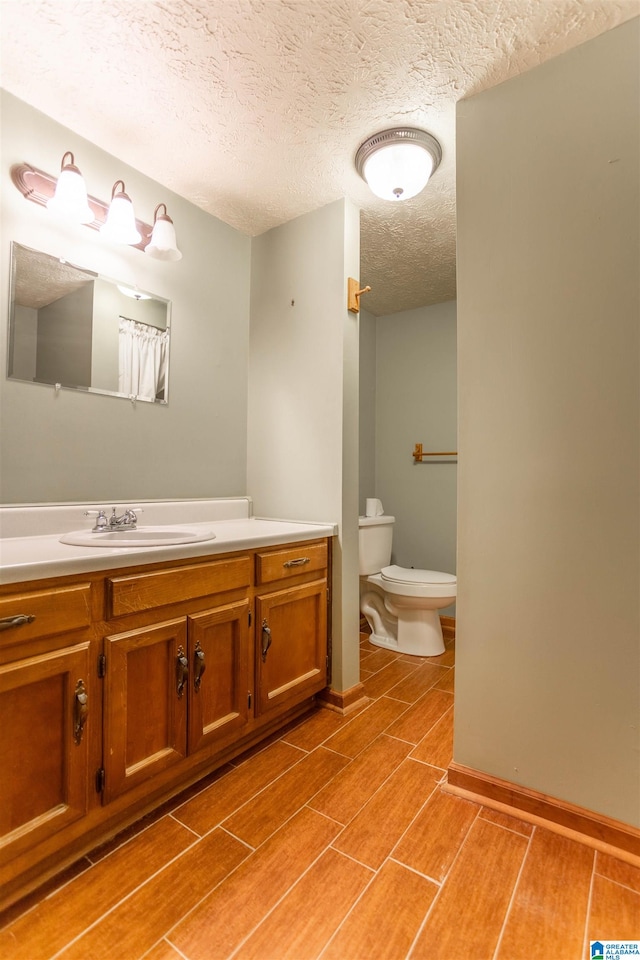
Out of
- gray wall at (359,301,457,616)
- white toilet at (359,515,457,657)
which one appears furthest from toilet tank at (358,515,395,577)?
gray wall at (359,301,457,616)

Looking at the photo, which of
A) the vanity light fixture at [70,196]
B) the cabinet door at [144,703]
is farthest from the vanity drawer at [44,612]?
the vanity light fixture at [70,196]

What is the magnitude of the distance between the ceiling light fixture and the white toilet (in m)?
1.76

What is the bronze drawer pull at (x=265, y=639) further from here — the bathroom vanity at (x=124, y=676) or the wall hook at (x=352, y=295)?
the wall hook at (x=352, y=295)

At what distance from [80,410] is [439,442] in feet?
7.84

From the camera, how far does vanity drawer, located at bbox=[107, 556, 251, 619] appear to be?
1.25m

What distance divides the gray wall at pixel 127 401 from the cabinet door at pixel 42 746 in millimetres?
695

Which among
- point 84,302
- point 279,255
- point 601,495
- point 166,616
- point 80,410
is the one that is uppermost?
point 279,255

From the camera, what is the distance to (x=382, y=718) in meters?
1.97

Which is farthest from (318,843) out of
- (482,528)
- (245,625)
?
(482,528)

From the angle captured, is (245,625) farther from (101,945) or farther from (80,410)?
(80,410)

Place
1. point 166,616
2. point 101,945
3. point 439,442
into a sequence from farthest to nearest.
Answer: point 439,442 → point 166,616 → point 101,945

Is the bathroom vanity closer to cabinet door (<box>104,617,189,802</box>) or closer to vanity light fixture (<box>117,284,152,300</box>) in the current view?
cabinet door (<box>104,617,189,802</box>)

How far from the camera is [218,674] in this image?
154 centimetres

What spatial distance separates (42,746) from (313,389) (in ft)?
5.39
